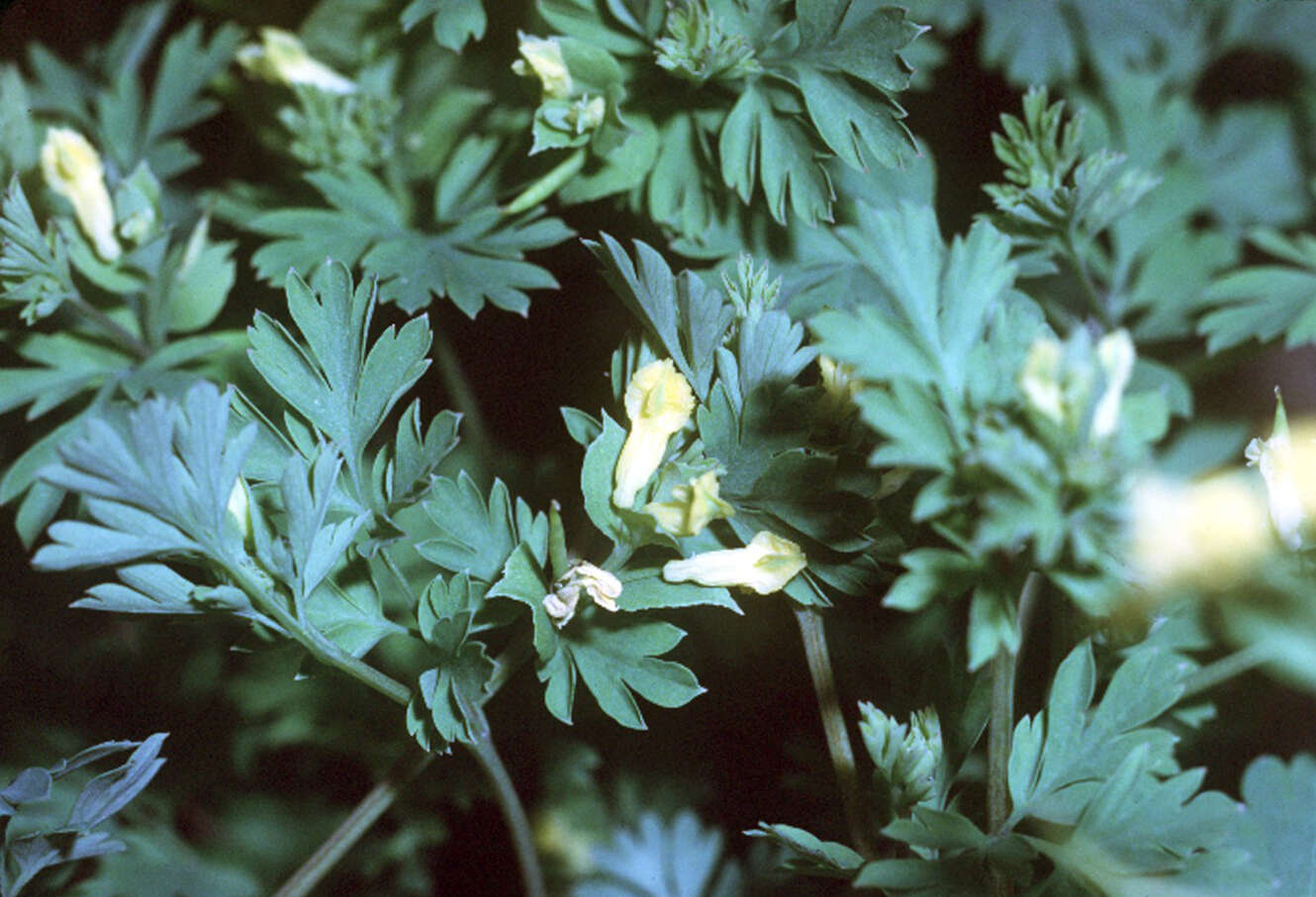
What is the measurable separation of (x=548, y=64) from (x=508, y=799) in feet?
1.84

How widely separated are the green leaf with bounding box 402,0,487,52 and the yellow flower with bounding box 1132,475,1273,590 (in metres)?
0.61

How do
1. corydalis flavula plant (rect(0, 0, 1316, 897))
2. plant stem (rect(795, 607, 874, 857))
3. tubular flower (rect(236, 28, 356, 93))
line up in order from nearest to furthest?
corydalis flavula plant (rect(0, 0, 1316, 897)), plant stem (rect(795, 607, 874, 857)), tubular flower (rect(236, 28, 356, 93))

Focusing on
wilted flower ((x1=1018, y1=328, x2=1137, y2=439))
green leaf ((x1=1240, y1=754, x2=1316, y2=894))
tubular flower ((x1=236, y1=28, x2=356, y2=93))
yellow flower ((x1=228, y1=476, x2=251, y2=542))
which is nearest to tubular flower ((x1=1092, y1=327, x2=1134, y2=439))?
wilted flower ((x1=1018, y1=328, x2=1137, y2=439))

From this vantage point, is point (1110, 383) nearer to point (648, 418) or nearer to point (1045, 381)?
point (1045, 381)

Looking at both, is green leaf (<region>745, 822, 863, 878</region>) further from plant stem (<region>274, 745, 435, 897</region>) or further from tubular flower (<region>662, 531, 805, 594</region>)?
plant stem (<region>274, 745, 435, 897</region>)

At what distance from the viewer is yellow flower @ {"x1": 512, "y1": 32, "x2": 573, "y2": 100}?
812 millimetres

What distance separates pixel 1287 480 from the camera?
70cm

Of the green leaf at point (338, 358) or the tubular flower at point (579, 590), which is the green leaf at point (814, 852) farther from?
the green leaf at point (338, 358)

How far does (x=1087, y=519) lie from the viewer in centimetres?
→ 53

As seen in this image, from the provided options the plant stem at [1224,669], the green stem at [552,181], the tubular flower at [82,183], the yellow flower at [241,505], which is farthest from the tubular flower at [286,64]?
the plant stem at [1224,669]

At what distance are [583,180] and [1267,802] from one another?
70 cm

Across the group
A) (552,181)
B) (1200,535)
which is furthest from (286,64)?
(1200,535)

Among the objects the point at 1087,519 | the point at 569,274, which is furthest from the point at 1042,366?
the point at 569,274

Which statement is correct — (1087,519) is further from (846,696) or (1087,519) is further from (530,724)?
(530,724)
